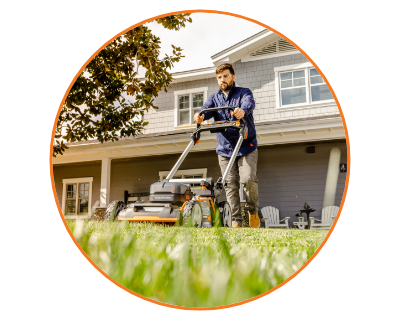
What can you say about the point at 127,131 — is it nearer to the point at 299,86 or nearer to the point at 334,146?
the point at 299,86

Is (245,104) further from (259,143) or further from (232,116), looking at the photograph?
(259,143)

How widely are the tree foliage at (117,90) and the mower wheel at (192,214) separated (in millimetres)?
888

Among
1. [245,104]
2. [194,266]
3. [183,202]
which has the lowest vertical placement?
[194,266]

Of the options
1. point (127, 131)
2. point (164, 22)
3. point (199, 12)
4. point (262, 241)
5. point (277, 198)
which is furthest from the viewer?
point (127, 131)

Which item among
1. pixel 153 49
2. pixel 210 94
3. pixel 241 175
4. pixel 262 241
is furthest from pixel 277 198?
pixel 153 49

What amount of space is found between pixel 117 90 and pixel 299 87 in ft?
5.18

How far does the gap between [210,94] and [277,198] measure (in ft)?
3.59

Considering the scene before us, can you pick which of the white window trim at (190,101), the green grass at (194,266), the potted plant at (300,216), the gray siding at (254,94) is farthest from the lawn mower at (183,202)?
the green grass at (194,266)

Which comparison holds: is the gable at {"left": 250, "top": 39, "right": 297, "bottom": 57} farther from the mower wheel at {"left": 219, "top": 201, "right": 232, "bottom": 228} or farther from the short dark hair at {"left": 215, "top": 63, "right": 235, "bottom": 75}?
the mower wheel at {"left": 219, "top": 201, "right": 232, "bottom": 228}

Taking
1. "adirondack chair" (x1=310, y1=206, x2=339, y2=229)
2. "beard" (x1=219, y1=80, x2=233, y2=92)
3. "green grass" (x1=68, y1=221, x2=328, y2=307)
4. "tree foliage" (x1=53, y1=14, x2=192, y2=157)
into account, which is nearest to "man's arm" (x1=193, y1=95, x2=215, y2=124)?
"beard" (x1=219, y1=80, x2=233, y2=92)

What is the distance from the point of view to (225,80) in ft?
9.23

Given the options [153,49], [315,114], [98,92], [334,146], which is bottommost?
[334,146]

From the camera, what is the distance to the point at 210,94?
2.94 meters

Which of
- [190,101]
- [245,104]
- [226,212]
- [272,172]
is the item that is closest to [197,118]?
[190,101]
